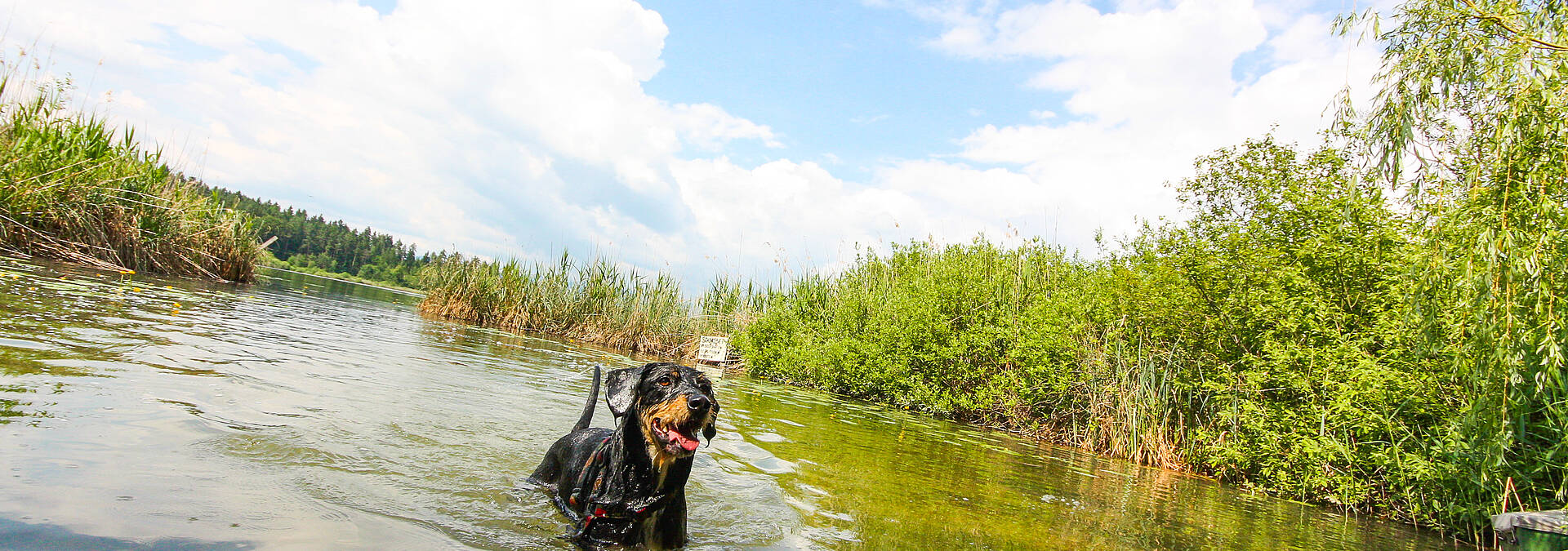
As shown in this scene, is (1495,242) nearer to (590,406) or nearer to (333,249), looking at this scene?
(590,406)

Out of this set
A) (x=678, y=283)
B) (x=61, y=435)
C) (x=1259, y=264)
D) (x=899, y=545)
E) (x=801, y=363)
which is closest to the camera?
(x=61, y=435)

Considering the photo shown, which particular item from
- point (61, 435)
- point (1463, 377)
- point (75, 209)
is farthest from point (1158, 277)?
point (75, 209)

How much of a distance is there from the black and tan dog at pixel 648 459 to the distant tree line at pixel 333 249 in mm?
80682

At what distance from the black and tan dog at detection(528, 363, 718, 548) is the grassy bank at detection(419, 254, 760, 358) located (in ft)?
49.5

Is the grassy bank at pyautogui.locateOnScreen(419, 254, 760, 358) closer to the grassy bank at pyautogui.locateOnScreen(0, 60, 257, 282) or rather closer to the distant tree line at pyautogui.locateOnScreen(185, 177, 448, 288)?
the grassy bank at pyautogui.locateOnScreen(0, 60, 257, 282)

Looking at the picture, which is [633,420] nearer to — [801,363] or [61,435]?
[61,435]

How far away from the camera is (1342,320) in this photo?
24.4 feet

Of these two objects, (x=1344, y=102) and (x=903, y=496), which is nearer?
(x=903, y=496)

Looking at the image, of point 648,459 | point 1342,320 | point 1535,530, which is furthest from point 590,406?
point 1342,320

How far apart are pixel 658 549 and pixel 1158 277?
8013 mm

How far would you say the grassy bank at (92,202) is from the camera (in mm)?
11688

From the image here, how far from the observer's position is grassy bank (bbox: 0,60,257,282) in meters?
11.7

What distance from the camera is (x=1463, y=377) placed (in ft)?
20.0

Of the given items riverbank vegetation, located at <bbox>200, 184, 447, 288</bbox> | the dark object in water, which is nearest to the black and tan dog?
the dark object in water
